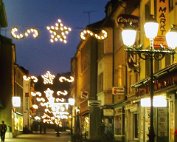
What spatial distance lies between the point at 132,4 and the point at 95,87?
935 inches

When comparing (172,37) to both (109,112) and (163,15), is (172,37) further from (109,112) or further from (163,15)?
(109,112)

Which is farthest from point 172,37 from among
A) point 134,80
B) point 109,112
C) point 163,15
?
point 109,112

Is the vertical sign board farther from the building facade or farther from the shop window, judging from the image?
the shop window

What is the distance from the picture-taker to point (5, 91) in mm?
64438

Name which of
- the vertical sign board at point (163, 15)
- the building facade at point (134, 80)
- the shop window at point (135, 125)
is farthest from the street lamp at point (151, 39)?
the shop window at point (135, 125)

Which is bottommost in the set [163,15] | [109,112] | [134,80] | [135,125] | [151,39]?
[135,125]

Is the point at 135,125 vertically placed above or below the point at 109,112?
below

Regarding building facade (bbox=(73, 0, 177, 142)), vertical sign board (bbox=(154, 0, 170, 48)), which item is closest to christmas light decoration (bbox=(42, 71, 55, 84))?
building facade (bbox=(73, 0, 177, 142))

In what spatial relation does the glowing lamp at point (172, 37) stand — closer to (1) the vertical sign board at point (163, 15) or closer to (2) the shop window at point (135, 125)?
(1) the vertical sign board at point (163, 15)

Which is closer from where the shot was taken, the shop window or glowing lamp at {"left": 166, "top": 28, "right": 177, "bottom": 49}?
glowing lamp at {"left": 166, "top": 28, "right": 177, "bottom": 49}

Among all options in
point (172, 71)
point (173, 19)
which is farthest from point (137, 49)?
point (173, 19)

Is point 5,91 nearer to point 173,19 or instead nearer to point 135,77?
point 135,77

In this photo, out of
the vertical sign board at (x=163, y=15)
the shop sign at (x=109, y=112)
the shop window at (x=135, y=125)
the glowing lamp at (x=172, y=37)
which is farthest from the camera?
the shop sign at (x=109, y=112)

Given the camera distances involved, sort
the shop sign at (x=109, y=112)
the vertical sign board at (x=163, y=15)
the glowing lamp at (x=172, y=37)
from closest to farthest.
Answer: the glowing lamp at (x=172, y=37)
the vertical sign board at (x=163, y=15)
the shop sign at (x=109, y=112)
